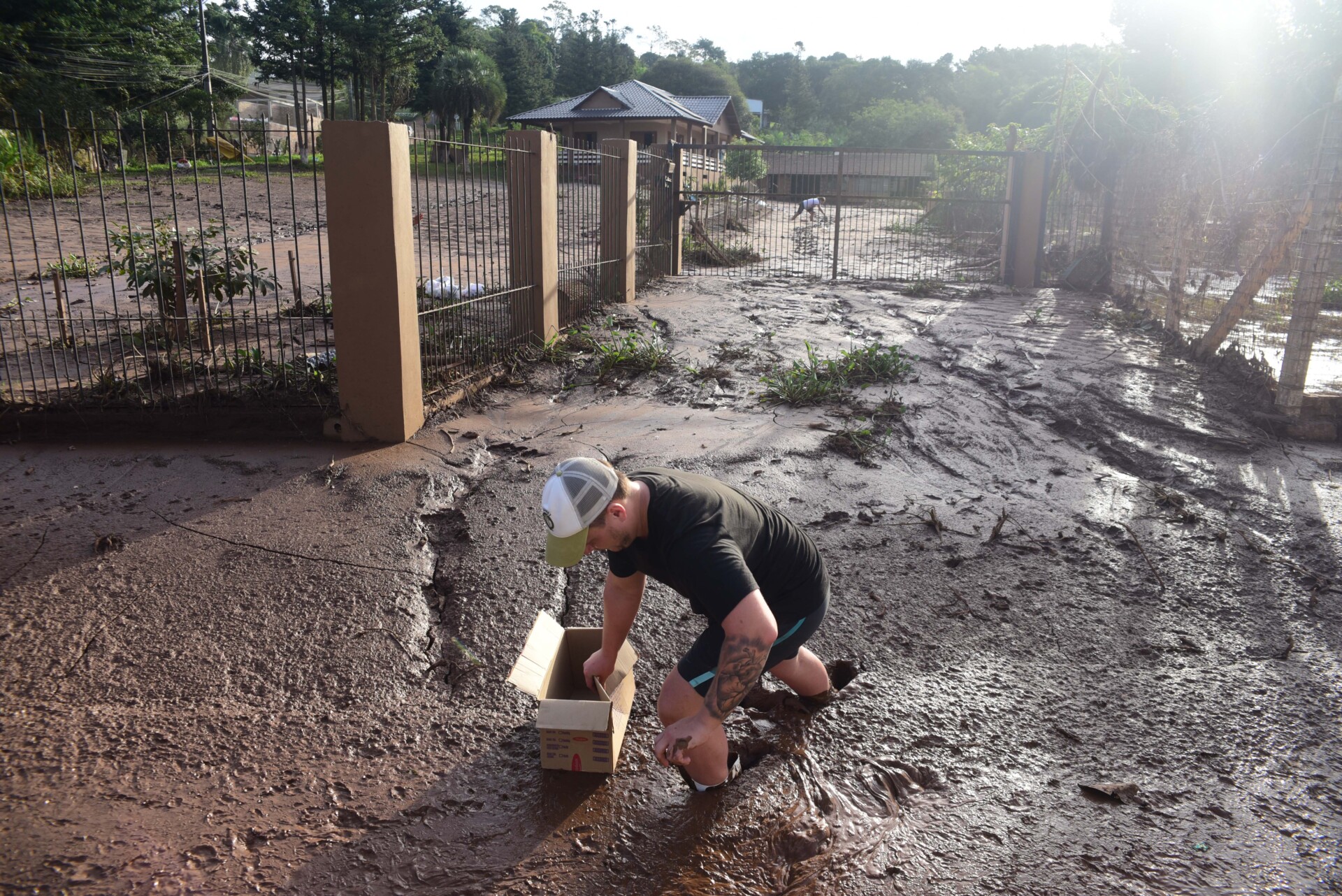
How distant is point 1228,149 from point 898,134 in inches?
2116

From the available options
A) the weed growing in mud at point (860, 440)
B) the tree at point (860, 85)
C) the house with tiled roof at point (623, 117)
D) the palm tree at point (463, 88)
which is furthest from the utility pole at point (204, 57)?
the tree at point (860, 85)

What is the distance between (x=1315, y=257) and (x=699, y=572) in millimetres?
6165

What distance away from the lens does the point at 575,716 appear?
9.16 ft

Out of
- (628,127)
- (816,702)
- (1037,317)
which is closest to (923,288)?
(1037,317)

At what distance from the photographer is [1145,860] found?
8.43 feet

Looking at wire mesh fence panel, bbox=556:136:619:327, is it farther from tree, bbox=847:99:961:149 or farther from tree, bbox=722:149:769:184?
tree, bbox=847:99:961:149

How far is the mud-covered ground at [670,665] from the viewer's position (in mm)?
2596

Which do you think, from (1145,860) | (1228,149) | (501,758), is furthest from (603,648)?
(1228,149)

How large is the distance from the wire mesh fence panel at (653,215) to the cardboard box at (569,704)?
9660 mm

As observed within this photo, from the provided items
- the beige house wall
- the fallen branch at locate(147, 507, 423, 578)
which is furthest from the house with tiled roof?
the fallen branch at locate(147, 507, 423, 578)

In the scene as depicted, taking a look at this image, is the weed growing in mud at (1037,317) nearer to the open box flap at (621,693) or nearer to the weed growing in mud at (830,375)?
the weed growing in mud at (830,375)

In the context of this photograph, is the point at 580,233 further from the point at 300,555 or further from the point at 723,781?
the point at 723,781

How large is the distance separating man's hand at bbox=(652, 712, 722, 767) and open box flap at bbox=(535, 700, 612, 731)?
0.32 m

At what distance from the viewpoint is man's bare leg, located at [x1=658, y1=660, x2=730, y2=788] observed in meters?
2.72
